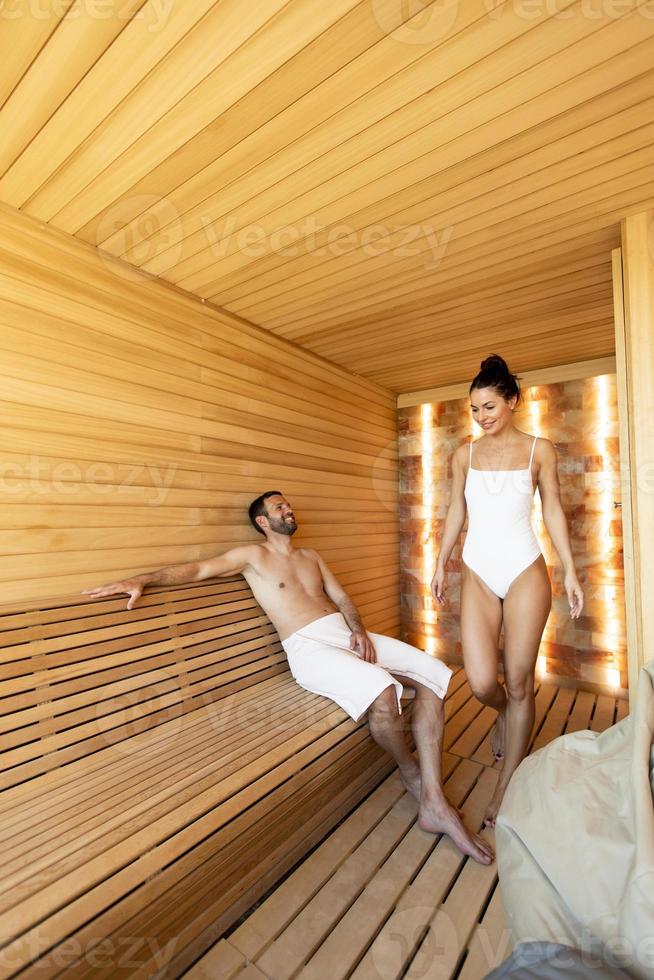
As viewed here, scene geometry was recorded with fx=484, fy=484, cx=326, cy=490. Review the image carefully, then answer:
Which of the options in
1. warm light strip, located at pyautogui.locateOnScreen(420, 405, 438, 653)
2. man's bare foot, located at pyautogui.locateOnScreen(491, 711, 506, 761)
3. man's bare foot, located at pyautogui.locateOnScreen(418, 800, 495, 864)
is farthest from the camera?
warm light strip, located at pyautogui.locateOnScreen(420, 405, 438, 653)

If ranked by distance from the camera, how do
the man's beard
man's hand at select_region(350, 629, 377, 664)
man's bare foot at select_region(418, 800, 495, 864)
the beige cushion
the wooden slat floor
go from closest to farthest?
the beige cushion
the wooden slat floor
man's bare foot at select_region(418, 800, 495, 864)
man's hand at select_region(350, 629, 377, 664)
the man's beard

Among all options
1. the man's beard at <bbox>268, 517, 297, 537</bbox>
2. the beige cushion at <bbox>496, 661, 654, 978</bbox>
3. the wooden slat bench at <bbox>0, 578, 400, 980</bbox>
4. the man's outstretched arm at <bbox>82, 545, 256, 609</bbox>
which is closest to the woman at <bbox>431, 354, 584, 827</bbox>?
the wooden slat bench at <bbox>0, 578, 400, 980</bbox>

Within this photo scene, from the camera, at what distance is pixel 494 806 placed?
77.1 inches

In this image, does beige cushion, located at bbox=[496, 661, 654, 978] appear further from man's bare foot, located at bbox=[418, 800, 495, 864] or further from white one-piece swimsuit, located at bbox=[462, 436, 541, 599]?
white one-piece swimsuit, located at bbox=[462, 436, 541, 599]

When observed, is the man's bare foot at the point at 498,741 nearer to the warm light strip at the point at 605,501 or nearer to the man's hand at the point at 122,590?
the warm light strip at the point at 605,501

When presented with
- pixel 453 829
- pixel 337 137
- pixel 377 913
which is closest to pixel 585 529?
pixel 453 829

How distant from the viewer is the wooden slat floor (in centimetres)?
136

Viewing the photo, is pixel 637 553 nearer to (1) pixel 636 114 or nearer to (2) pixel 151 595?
(1) pixel 636 114

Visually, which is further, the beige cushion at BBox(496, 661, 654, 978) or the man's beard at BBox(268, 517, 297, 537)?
the man's beard at BBox(268, 517, 297, 537)

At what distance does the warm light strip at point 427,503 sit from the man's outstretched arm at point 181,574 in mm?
2132

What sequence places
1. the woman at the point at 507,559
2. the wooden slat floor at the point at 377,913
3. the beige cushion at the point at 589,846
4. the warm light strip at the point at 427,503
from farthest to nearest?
the warm light strip at the point at 427,503
the woman at the point at 507,559
the wooden slat floor at the point at 377,913
the beige cushion at the point at 589,846

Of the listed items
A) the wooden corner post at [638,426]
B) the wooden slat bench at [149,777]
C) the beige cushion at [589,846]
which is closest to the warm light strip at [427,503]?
the wooden slat bench at [149,777]

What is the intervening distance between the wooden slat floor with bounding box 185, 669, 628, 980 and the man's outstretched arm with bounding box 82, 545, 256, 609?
122 cm

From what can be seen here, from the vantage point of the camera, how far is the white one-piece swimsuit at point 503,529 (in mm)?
2113
